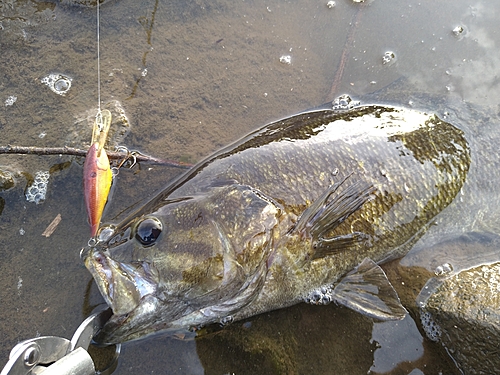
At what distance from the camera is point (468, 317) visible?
8.79 ft

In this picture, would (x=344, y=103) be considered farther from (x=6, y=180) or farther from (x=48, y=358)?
(x=48, y=358)

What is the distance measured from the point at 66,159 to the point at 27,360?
5.74 feet

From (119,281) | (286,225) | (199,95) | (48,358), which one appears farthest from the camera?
(199,95)

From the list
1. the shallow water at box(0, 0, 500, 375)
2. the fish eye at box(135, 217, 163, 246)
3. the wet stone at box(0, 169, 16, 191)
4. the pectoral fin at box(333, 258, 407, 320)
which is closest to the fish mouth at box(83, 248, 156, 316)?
the fish eye at box(135, 217, 163, 246)

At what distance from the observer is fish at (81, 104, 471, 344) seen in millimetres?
2205

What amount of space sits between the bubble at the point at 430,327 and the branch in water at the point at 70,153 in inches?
81.9

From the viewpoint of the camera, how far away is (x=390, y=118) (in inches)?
124

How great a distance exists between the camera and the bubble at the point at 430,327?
282cm

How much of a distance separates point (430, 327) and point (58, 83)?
3528 mm

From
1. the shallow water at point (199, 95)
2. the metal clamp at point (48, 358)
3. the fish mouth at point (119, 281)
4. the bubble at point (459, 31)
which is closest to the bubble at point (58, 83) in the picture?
the shallow water at point (199, 95)

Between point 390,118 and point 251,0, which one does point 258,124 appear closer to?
point 390,118

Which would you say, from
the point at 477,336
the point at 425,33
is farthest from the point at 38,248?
the point at 425,33

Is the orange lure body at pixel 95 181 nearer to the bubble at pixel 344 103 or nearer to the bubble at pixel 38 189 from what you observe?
the bubble at pixel 38 189

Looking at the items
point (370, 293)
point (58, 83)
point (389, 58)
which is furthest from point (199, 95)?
point (370, 293)
